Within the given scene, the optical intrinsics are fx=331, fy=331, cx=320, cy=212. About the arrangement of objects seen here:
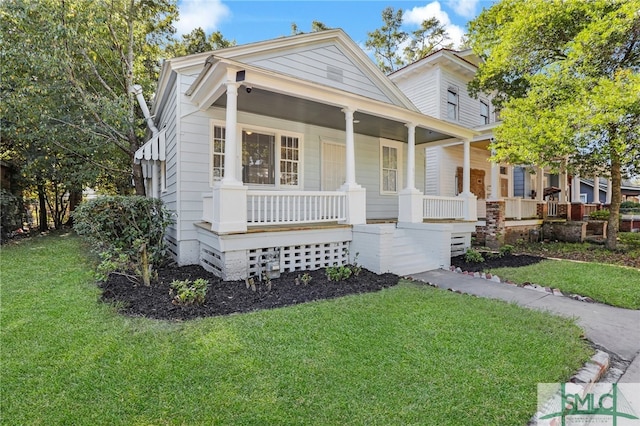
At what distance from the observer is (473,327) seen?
369cm

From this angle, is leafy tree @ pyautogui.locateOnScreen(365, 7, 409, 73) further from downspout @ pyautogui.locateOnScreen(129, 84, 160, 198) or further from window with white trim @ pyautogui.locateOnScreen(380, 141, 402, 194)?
downspout @ pyautogui.locateOnScreen(129, 84, 160, 198)

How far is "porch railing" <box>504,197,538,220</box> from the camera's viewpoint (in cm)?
1143

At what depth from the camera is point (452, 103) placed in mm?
13047

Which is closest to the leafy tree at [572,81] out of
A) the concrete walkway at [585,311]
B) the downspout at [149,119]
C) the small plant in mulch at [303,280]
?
the concrete walkway at [585,311]

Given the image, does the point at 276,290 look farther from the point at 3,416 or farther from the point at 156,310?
the point at 3,416

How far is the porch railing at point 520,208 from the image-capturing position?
37.5 ft

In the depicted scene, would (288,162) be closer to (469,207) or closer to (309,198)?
(309,198)

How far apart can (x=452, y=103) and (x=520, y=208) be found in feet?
15.6

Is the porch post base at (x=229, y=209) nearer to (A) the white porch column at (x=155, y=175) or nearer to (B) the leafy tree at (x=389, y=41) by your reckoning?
(A) the white porch column at (x=155, y=175)

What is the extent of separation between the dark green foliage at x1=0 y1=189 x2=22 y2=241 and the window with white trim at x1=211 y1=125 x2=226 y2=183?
23.1 ft

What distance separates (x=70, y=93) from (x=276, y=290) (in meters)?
8.76

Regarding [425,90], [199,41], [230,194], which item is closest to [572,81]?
[425,90]

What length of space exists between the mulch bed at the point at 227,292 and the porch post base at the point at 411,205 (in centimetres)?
241

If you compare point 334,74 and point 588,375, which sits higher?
point 334,74
